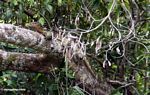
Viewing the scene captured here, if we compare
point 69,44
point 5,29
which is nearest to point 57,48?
point 69,44

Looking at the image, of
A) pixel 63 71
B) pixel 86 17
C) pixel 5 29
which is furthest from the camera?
pixel 86 17

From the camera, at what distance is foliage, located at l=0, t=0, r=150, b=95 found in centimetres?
210

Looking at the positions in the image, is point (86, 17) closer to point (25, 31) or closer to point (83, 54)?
point (83, 54)

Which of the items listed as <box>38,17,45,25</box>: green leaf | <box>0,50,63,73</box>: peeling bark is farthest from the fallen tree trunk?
<box>38,17,45,25</box>: green leaf

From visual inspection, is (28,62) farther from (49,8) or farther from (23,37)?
(49,8)

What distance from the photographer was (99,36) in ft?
6.84

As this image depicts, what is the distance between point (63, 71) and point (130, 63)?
1.51 ft

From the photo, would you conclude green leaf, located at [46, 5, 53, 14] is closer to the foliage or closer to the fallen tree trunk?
the foliage

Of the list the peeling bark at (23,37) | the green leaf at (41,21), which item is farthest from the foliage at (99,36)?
the peeling bark at (23,37)

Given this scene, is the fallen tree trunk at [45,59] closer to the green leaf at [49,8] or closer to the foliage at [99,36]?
the foliage at [99,36]

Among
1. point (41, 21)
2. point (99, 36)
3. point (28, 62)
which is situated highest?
point (41, 21)

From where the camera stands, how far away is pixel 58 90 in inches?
82.7

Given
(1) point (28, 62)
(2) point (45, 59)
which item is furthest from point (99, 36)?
(1) point (28, 62)

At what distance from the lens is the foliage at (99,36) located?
2.10m
